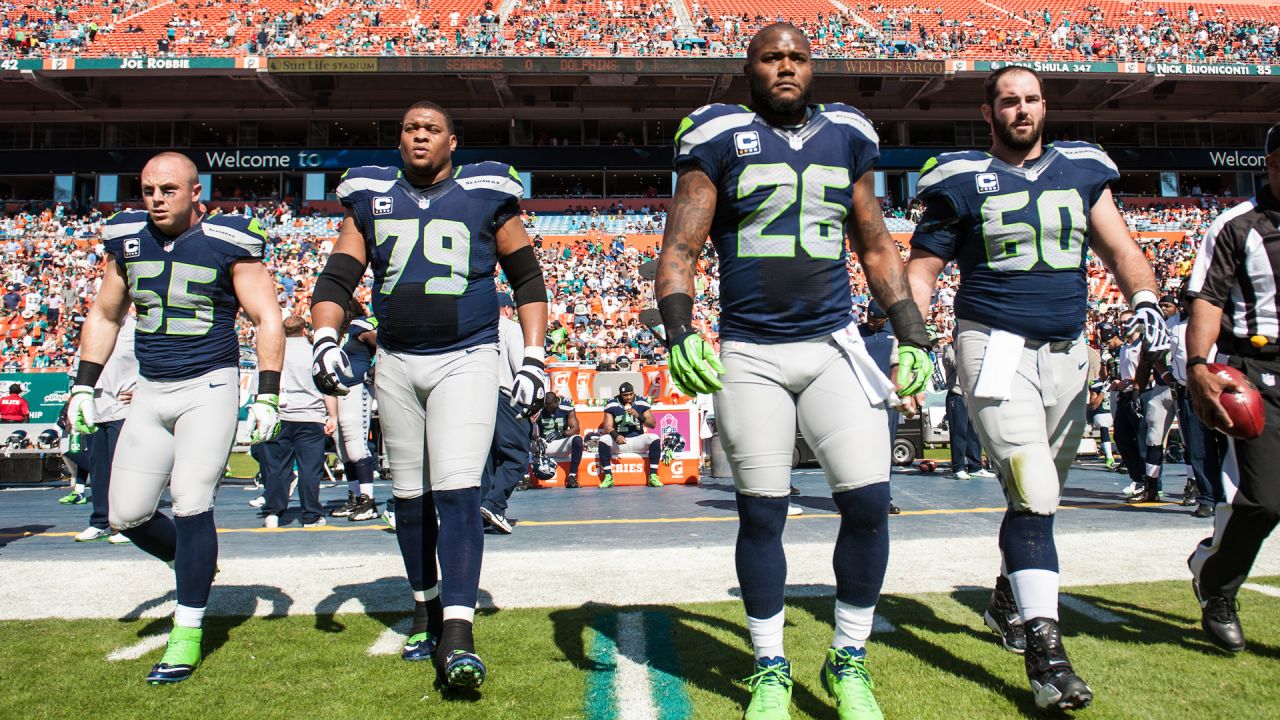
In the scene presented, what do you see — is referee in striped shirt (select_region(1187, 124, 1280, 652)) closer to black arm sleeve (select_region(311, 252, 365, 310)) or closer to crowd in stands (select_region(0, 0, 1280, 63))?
black arm sleeve (select_region(311, 252, 365, 310))

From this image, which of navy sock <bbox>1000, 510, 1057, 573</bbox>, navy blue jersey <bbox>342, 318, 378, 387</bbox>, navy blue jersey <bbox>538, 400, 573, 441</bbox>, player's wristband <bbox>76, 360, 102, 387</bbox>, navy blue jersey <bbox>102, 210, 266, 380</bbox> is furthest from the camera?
navy blue jersey <bbox>538, 400, 573, 441</bbox>

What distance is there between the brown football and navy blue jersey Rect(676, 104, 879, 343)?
150 centimetres

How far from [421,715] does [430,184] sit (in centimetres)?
207

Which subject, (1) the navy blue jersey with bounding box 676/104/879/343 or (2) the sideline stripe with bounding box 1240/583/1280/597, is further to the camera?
(2) the sideline stripe with bounding box 1240/583/1280/597

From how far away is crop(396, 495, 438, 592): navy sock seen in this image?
3.53 metres

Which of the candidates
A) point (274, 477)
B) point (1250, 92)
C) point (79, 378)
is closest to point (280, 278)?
point (274, 477)

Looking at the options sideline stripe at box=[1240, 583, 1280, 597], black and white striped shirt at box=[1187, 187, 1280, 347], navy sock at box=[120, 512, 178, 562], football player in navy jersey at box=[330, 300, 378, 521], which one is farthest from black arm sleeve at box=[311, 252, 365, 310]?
sideline stripe at box=[1240, 583, 1280, 597]

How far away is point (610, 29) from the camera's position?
36.1 m

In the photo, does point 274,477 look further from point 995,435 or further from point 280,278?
point 280,278

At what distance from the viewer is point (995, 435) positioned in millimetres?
3168

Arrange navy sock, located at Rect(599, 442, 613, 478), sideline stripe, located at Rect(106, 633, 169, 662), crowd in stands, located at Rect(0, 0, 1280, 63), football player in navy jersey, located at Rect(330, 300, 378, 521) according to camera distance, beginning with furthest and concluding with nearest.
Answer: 1. crowd in stands, located at Rect(0, 0, 1280, 63)
2. navy sock, located at Rect(599, 442, 613, 478)
3. football player in navy jersey, located at Rect(330, 300, 378, 521)
4. sideline stripe, located at Rect(106, 633, 169, 662)

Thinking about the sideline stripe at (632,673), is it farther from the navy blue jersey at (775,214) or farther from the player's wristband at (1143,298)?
the player's wristband at (1143,298)

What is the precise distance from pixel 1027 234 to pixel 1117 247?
1.35 ft

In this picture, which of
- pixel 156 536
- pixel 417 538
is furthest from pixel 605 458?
pixel 417 538
